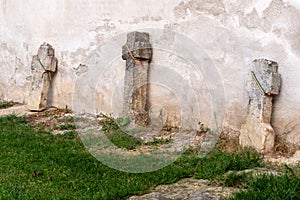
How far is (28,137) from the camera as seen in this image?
5.89 metres

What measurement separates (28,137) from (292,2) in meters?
3.78

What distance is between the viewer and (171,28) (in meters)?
6.30

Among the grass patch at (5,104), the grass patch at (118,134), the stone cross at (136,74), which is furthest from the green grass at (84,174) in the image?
the grass patch at (5,104)

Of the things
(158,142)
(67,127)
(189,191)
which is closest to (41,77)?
(67,127)

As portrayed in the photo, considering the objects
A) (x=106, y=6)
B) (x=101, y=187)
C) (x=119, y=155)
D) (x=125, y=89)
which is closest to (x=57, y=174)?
(x=101, y=187)

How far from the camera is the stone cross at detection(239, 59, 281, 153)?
194 inches

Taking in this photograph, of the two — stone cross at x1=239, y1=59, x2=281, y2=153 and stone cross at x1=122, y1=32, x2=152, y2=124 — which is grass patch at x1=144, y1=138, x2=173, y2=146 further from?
stone cross at x1=239, y1=59, x2=281, y2=153

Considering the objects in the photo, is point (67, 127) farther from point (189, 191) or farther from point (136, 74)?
point (189, 191)

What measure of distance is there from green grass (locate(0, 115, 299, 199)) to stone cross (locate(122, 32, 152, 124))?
119 cm

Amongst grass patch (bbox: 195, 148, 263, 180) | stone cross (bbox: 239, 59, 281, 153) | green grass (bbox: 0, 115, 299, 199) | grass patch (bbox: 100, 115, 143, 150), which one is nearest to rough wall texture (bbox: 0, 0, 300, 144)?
stone cross (bbox: 239, 59, 281, 153)

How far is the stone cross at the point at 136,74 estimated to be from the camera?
21.1 ft

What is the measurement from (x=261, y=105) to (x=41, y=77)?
14.2ft

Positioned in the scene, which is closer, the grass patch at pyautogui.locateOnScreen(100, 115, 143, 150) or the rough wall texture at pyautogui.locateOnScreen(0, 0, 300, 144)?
the rough wall texture at pyautogui.locateOnScreen(0, 0, 300, 144)

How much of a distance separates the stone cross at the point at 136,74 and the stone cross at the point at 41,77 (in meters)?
1.99
